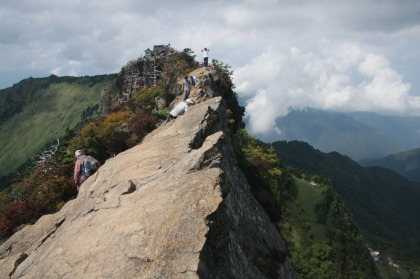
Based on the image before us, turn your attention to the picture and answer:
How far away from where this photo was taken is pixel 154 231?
20.1ft

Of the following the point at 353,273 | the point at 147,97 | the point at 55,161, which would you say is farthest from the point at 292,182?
the point at 55,161

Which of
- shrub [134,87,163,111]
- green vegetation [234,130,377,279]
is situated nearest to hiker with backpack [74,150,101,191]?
shrub [134,87,163,111]

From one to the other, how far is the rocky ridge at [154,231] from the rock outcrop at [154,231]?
0.02 meters

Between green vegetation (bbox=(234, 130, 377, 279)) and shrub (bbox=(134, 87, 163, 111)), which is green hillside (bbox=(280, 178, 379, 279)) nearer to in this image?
green vegetation (bbox=(234, 130, 377, 279))

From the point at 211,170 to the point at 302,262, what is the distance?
8023cm

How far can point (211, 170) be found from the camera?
7.83 m

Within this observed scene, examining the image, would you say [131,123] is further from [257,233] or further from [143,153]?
[257,233]

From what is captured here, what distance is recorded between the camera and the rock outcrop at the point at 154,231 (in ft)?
18.6

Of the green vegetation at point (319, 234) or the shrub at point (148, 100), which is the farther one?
the green vegetation at point (319, 234)

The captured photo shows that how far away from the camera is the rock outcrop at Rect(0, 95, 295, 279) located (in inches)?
223

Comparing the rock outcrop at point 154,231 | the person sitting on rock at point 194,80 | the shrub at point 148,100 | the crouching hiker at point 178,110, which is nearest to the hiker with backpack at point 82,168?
the rock outcrop at point 154,231

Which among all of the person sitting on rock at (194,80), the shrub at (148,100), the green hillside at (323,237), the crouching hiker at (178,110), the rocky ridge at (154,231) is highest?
the person sitting on rock at (194,80)

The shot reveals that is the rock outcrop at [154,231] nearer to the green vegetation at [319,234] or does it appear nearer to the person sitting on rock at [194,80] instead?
the person sitting on rock at [194,80]

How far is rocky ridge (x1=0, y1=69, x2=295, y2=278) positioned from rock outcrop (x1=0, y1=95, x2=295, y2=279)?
0.02 metres
